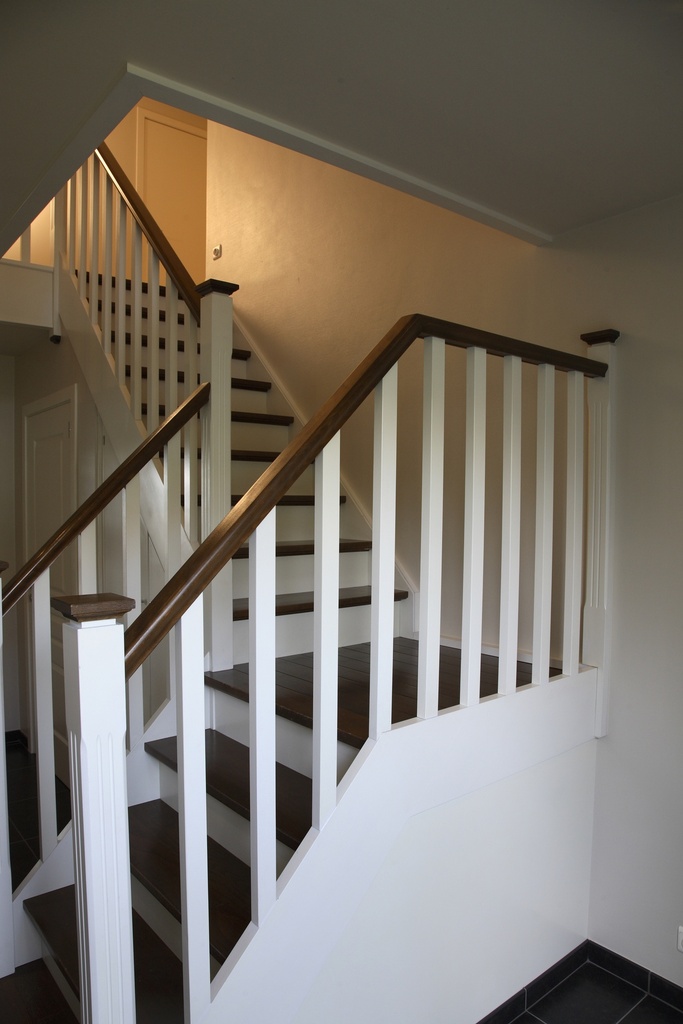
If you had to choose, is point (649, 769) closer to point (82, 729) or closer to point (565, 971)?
point (565, 971)

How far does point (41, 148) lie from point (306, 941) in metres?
2.01

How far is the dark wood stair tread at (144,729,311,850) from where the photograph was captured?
1.68 metres

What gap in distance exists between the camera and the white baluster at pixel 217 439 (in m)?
2.32

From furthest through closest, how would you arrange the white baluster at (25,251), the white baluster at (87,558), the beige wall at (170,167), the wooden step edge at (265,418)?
Result: the beige wall at (170,167) → the white baluster at (25,251) → the wooden step edge at (265,418) → the white baluster at (87,558)

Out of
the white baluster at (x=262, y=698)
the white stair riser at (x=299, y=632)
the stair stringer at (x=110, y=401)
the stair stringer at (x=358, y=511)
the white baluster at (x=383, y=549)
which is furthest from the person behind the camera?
the stair stringer at (x=358, y=511)

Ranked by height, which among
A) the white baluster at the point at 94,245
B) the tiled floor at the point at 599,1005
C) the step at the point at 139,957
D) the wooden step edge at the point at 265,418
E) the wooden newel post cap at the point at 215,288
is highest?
the white baluster at the point at 94,245

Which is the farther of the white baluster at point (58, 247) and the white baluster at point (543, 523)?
the white baluster at point (58, 247)

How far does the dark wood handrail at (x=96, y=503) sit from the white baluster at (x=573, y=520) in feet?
3.89

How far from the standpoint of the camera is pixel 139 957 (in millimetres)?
1727

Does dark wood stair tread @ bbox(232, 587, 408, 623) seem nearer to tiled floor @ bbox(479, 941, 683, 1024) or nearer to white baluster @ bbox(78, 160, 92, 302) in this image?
tiled floor @ bbox(479, 941, 683, 1024)

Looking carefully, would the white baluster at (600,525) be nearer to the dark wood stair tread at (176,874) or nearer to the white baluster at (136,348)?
the dark wood stair tread at (176,874)

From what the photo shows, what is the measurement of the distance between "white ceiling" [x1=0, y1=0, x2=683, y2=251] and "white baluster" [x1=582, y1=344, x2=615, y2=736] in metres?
0.57

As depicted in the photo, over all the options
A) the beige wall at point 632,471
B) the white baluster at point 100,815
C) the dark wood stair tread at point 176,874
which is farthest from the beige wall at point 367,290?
the white baluster at point 100,815

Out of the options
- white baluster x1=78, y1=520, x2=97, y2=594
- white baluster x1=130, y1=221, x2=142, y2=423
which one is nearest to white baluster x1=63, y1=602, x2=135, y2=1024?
white baluster x1=78, y1=520, x2=97, y2=594
